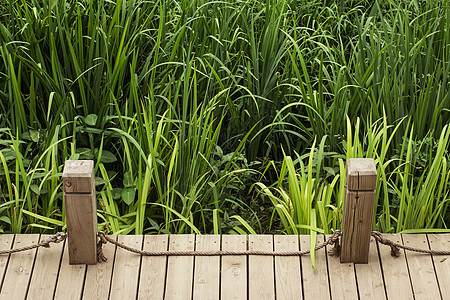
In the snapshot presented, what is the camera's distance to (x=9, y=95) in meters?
3.28

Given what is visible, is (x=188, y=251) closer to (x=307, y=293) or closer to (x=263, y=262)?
(x=263, y=262)

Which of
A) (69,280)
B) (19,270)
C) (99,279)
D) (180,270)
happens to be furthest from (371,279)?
(19,270)

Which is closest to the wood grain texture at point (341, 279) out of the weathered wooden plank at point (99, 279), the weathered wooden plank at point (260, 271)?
the weathered wooden plank at point (260, 271)

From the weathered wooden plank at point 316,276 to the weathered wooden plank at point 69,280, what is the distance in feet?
2.96

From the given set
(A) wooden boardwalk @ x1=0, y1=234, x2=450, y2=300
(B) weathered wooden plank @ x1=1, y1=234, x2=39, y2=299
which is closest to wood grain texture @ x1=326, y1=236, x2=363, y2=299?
(A) wooden boardwalk @ x1=0, y1=234, x2=450, y2=300

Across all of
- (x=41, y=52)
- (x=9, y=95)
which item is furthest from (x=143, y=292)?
(x=41, y=52)

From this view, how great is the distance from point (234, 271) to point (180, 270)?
0.22 m

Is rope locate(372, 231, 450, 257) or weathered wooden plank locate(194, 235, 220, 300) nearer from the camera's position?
weathered wooden plank locate(194, 235, 220, 300)

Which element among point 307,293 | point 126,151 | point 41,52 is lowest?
point 307,293

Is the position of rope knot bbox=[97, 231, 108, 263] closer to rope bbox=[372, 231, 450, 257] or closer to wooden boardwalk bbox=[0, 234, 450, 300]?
wooden boardwalk bbox=[0, 234, 450, 300]

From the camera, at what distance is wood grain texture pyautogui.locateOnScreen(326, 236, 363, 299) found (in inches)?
103

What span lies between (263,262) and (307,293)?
241 millimetres

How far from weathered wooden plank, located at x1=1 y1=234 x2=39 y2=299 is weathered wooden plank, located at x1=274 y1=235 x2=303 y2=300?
102 cm

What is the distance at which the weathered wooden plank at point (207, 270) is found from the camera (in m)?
2.62
